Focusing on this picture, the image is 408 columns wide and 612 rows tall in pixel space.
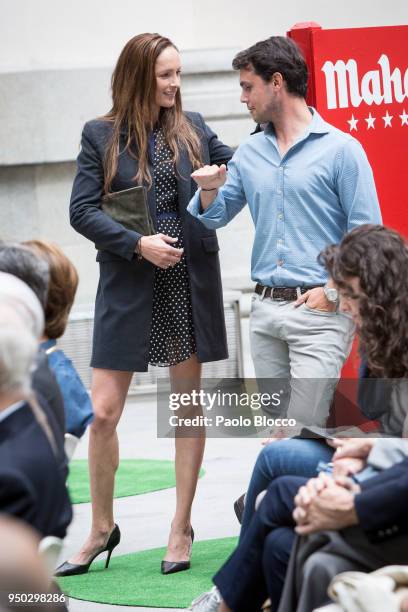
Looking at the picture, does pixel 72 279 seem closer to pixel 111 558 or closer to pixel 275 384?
pixel 275 384

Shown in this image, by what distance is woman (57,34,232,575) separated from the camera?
435 centimetres

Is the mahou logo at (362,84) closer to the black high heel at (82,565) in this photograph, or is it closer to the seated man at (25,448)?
the black high heel at (82,565)

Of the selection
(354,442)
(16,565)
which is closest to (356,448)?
(354,442)

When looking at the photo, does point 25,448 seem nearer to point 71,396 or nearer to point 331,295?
point 71,396

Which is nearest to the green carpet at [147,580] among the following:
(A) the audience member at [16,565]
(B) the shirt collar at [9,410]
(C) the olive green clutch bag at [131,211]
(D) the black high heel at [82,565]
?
(D) the black high heel at [82,565]

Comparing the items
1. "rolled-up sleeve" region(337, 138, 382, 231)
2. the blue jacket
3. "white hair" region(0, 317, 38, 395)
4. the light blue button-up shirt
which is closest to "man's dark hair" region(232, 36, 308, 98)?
the light blue button-up shirt

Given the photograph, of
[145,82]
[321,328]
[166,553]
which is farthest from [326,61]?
[166,553]

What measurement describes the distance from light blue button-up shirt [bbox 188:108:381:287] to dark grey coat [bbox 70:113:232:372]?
1.13ft

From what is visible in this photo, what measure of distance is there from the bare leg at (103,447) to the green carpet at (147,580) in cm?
13

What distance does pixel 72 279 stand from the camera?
3121 mm

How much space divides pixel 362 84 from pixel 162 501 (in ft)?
6.94

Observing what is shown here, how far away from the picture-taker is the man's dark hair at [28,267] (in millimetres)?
2939

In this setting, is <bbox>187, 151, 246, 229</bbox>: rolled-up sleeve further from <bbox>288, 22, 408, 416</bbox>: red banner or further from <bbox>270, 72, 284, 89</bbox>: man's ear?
<bbox>288, 22, 408, 416</bbox>: red banner

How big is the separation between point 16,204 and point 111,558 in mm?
4569
